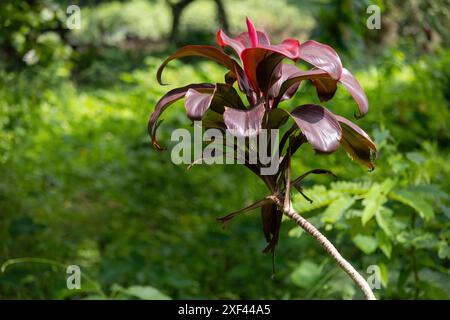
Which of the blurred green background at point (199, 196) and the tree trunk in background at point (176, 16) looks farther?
the tree trunk in background at point (176, 16)

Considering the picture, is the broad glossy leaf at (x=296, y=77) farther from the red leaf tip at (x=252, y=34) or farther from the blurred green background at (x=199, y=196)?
the blurred green background at (x=199, y=196)

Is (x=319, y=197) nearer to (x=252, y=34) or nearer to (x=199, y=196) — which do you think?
(x=252, y=34)

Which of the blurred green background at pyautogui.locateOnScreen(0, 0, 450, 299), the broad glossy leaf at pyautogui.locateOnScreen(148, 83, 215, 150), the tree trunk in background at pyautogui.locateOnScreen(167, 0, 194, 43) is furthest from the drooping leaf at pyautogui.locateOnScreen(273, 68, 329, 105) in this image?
the tree trunk in background at pyautogui.locateOnScreen(167, 0, 194, 43)

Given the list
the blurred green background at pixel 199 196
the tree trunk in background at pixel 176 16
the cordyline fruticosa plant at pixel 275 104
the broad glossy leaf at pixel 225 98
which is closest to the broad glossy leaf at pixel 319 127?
the cordyline fruticosa plant at pixel 275 104

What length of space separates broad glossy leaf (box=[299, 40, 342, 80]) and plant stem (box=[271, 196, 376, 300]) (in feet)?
0.79

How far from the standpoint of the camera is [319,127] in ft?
3.41

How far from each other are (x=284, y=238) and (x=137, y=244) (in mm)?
849

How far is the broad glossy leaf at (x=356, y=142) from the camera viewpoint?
110cm

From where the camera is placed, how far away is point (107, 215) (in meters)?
4.09

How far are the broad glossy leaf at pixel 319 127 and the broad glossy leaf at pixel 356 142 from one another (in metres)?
0.04

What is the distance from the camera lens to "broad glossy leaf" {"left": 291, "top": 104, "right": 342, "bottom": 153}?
1.01 meters
